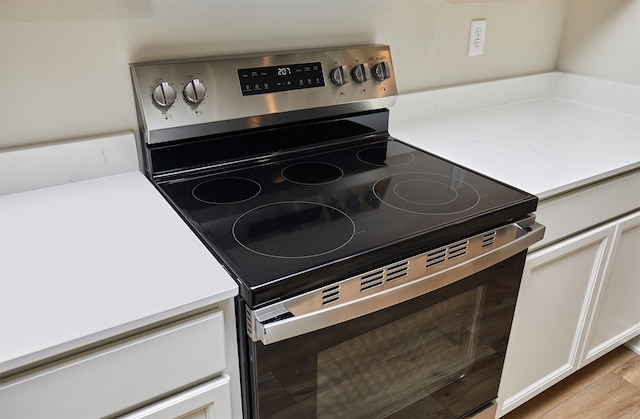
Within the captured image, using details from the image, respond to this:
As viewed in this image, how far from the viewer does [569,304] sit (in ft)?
4.91

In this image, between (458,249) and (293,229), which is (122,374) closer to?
(293,229)

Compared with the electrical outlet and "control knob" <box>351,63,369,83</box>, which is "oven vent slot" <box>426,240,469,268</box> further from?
the electrical outlet

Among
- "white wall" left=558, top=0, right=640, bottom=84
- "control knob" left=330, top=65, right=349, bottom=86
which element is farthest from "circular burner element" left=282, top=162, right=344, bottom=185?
"white wall" left=558, top=0, right=640, bottom=84

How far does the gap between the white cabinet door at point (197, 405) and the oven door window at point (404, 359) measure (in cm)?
6

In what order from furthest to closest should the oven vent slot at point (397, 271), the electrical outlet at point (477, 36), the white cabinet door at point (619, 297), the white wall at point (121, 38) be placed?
the electrical outlet at point (477, 36) → the white cabinet door at point (619, 297) → the white wall at point (121, 38) → the oven vent slot at point (397, 271)

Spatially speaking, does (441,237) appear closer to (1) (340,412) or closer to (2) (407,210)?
(2) (407,210)

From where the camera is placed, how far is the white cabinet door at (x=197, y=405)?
83 centimetres

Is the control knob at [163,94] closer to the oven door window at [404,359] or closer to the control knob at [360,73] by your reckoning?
the control knob at [360,73]

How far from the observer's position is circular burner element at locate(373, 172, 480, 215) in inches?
42.9

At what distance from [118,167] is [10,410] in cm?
63

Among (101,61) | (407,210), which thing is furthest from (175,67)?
(407,210)

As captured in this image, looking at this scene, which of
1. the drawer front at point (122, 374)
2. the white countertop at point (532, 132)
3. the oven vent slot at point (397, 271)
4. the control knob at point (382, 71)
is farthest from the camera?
the control knob at point (382, 71)

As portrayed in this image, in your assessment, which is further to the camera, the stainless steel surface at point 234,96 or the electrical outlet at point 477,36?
the electrical outlet at point 477,36

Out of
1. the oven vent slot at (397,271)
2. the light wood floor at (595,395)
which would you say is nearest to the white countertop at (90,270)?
the oven vent slot at (397,271)
